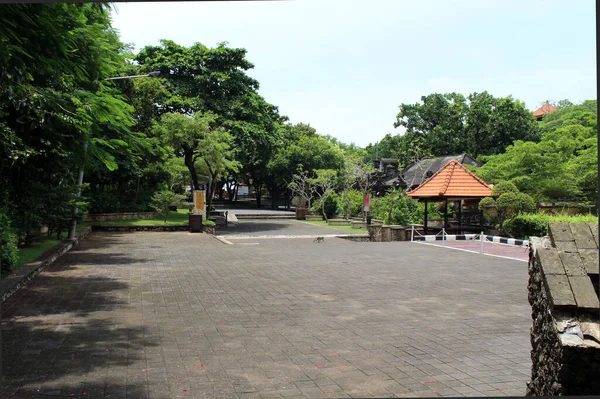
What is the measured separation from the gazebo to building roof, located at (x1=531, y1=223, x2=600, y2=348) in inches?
696

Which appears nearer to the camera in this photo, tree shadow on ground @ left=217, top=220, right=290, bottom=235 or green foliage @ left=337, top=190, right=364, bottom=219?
tree shadow on ground @ left=217, top=220, right=290, bottom=235

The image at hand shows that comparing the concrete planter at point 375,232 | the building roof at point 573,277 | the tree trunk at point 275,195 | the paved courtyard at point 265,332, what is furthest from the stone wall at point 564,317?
the tree trunk at point 275,195

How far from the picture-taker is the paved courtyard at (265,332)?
4.21m

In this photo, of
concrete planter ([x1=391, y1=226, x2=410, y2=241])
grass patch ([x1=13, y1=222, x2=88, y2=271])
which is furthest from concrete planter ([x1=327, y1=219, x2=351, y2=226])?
grass patch ([x1=13, y1=222, x2=88, y2=271])

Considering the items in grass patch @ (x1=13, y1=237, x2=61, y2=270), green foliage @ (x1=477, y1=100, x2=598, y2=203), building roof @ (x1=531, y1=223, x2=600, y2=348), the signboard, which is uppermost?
green foliage @ (x1=477, y1=100, x2=598, y2=203)

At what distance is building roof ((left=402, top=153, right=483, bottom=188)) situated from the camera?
33656 mm

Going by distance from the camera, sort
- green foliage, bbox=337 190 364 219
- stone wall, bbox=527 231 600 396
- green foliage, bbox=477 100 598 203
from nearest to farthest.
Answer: stone wall, bbox=527 231 600 396 < green foliage, bbox=477 100 598 203 < green foliage, bbox=337 190 364 219

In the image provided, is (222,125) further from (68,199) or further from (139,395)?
(139,395)

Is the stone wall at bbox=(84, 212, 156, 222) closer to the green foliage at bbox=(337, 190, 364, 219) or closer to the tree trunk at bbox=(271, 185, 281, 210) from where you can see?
the green foliage at bbox=(337, 190, 364, 219)

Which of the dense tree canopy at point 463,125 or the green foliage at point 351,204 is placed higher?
the dense tree canopy at point 463,125

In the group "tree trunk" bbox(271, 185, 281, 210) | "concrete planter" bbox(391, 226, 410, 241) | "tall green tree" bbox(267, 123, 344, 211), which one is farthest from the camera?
Result: "tree trunk" bbox(271, 185, 281, 210)

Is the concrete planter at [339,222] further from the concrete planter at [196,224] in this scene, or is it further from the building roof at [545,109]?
the building roof at [545,109]

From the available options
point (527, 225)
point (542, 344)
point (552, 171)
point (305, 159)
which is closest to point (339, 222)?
point (552, 171)

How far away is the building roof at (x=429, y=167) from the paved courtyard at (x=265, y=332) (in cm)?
2270
